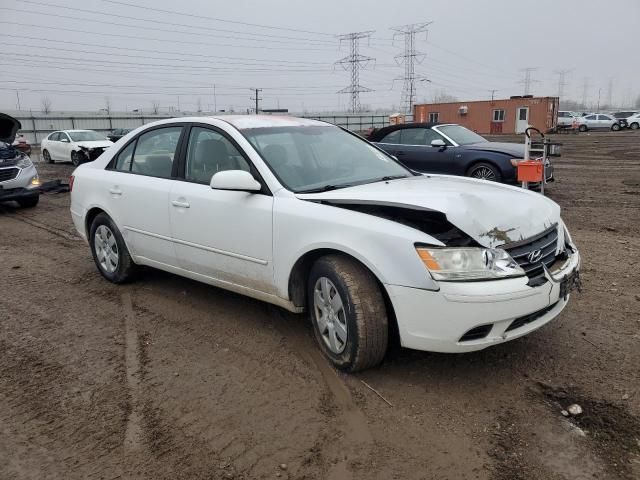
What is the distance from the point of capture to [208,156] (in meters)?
4.34

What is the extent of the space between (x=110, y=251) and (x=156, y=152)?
121 centimetres

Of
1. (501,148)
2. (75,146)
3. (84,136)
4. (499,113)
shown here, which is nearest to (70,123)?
(84,136)

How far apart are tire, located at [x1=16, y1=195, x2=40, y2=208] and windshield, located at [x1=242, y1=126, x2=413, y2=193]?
8348 millimetres

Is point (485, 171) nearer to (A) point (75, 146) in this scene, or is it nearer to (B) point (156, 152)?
(B) point (156, 152)

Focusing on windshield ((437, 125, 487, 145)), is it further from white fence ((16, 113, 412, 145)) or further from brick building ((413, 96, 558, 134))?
brick building ((413, 96, 558, 134))

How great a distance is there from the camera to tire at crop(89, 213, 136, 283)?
5191 millimetres

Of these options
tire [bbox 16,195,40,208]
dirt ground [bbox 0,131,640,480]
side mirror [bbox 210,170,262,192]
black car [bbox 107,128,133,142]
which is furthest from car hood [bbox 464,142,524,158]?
black car [bbox 107,128,133,142]

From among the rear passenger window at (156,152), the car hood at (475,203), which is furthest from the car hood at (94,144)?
the car hood at (475,203)

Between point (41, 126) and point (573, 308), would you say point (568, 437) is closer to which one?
point (573, 308)

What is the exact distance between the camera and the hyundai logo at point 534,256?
10.4 ft

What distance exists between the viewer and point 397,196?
3.39 meters

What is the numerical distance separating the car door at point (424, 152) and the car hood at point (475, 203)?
678 centimetres

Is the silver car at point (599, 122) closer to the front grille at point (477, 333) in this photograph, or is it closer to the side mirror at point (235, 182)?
the side mirror at point (235, 182)

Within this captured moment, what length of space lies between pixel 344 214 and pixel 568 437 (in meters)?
1.72
